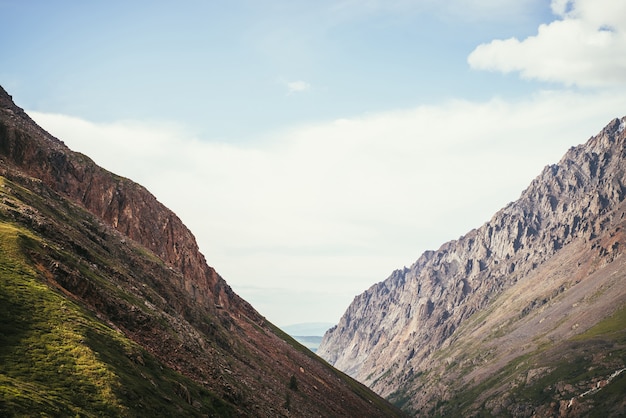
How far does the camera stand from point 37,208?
254 feet

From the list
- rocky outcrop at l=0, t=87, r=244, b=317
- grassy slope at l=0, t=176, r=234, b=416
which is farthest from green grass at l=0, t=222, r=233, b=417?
rocky outcrop at l=0, t=87, r=244, b=317

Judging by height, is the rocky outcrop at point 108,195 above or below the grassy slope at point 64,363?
above

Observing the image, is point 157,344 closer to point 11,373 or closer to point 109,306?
point 109,306

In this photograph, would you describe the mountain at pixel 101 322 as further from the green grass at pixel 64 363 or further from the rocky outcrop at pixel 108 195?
the rocky outcrop at pixel 108 195

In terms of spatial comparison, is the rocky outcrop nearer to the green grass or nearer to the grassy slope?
the grassy slope

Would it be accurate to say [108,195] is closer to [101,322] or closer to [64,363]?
[101,322]

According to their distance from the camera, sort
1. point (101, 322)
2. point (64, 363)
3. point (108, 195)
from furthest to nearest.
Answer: point (108, 195), point (101, 322), point (64, 363)

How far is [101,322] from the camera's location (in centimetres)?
5597

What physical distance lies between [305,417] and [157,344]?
1626 inches

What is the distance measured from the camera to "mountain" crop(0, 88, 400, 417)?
41.2m

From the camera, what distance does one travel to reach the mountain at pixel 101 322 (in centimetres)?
4125

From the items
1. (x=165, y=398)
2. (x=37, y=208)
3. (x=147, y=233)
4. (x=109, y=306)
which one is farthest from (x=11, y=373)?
(x=147, y=233)

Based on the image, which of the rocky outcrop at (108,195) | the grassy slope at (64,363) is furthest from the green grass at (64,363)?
the rocky outcrop at (108,195)

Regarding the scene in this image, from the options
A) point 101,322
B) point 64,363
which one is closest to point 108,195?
point 101,322
